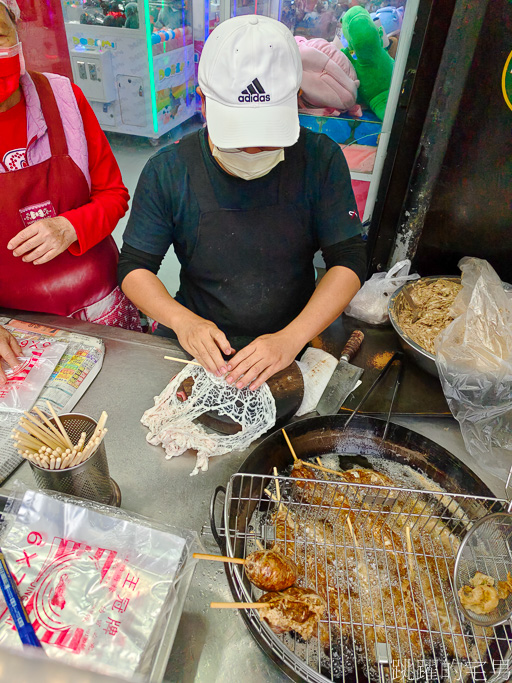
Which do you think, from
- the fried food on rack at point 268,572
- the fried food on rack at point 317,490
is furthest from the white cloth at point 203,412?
the fried food on rack at point 268,572

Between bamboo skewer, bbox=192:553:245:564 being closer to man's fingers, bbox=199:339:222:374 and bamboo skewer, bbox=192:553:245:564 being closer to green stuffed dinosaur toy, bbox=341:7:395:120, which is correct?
man's fingers, bbox=199:339:222:374

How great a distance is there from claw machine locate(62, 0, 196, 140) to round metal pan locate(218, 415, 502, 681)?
3741mm

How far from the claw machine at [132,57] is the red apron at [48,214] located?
2310 mm

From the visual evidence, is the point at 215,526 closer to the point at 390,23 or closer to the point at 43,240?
the point at 43,240

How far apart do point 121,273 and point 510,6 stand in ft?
7.18

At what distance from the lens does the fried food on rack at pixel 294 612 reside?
3.35 ft

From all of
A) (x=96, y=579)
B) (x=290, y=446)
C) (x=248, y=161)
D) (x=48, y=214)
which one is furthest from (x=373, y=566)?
(x=48, y=214)

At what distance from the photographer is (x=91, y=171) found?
2074mm

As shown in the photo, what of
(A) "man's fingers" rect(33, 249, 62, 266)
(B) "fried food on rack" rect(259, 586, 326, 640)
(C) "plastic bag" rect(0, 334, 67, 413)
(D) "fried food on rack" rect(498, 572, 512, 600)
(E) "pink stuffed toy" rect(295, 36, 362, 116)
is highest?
(E) "pink stuffed toy" rect(295, 36, 362, 116)

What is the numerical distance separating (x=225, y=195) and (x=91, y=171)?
2.41ft

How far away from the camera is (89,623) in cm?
85

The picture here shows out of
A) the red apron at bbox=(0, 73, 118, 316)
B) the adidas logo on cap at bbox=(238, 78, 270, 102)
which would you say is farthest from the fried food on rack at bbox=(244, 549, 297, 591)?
the red apron at bbox=(0, 73, 118, 316)

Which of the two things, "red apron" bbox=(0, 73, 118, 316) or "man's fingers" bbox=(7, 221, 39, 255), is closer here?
"man's fingers" bbox=(7, 221, 39, 255)

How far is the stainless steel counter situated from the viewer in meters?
1.03
